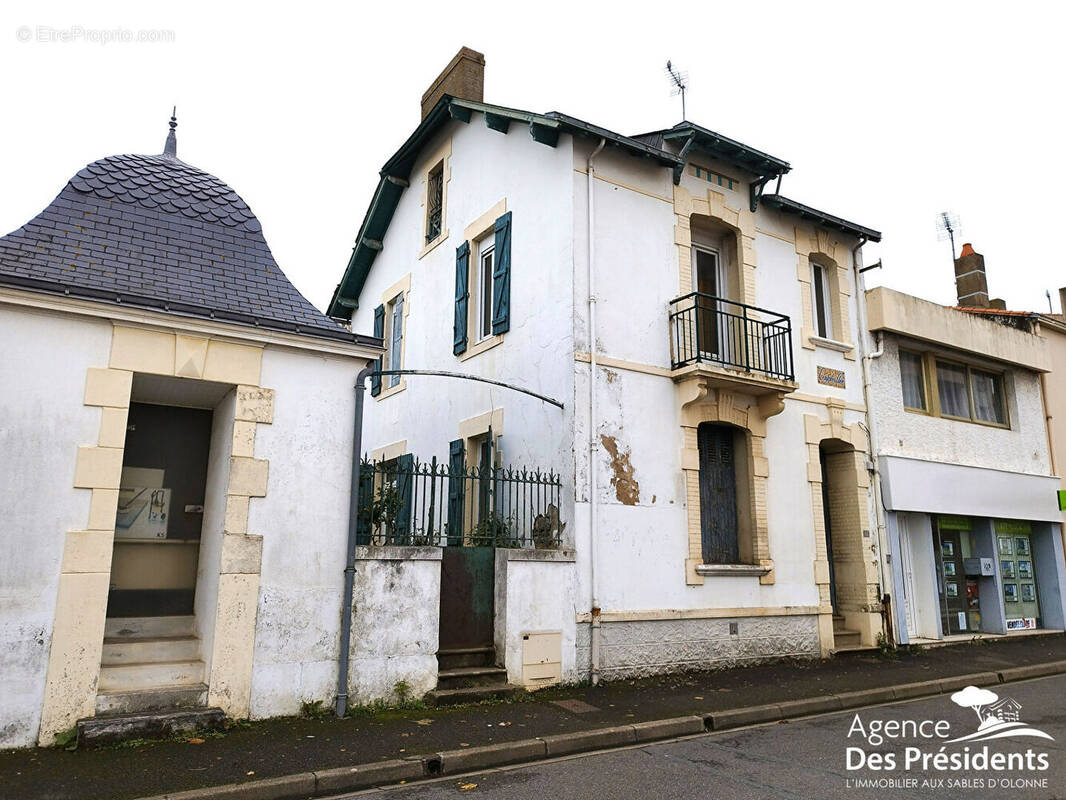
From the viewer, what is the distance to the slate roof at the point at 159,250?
687 cm

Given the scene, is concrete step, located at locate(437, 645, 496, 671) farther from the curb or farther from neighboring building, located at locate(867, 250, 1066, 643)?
neighboring building, located at locate(867, 250, 1066, 643)

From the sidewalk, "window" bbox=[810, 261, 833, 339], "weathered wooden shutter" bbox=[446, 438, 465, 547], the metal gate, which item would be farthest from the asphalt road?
"window" bbox=[810, 261, 833, 339]

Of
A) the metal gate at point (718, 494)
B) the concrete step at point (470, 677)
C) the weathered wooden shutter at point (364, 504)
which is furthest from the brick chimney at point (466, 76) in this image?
the concrete step at point (470, 677)

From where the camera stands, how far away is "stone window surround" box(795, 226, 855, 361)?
1251cm

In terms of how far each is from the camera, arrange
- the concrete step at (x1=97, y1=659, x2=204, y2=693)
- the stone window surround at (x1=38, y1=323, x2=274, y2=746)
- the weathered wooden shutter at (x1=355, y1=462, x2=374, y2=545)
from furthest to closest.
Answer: the weathered wooden shutter at (x1=355, y1=462, x2=374, y2=545) < the concrete step at (x1=97, y1=659, x2=204, y2=693) < the stone window surround at (x1=38, y1=323, x2=274, y2=746)

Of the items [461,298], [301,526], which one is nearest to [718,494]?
[461,298]

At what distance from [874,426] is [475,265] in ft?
24.1

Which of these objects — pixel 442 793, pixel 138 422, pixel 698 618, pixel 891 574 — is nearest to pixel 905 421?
pixel 891 574

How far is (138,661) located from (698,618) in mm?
6599

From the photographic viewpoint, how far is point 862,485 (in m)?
12.6

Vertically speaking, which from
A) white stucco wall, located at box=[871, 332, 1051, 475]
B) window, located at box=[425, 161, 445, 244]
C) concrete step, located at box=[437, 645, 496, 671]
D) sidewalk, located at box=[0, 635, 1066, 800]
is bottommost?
sidewalk, located at box=[0, 635, 1066, 800]

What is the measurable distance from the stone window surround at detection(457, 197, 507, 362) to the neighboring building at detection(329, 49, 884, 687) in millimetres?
38

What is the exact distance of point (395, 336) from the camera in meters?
15.4

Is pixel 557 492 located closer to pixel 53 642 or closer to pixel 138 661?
pixel 138 661
